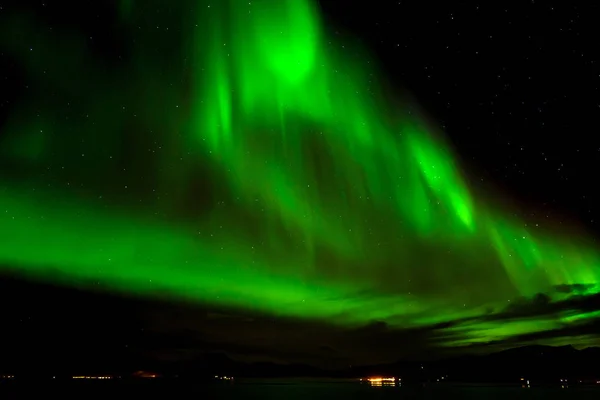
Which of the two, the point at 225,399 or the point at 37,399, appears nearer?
the point at 37,399

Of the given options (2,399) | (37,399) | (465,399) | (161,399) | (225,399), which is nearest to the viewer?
(2,399)

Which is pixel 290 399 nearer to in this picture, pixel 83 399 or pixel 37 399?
pixel 83 399

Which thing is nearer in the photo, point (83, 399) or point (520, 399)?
point (83, 399)

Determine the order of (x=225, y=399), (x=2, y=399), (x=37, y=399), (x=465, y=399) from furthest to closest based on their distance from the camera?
1. (x=465, y=399)
2. (x=225, y=399)
3. (x=37, y=399)
4. (x=2, y=399)

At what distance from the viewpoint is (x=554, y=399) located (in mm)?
136750

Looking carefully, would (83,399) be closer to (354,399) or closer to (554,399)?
(354,399)

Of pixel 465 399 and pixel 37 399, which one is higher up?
pixel 37 399

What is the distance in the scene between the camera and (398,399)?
13625 cm

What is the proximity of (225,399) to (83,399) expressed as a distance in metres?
31.6

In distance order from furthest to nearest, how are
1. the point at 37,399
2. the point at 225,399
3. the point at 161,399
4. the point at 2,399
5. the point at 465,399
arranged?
the point at 465,399, the point at 225,399, the point at 161,399, the point at 37,399, the point at 2,399

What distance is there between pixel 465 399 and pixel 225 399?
60369mm

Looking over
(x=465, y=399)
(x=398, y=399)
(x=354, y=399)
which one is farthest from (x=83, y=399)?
(x=465, y=399)

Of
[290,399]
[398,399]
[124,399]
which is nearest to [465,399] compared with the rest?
[398,399]

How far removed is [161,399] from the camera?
363 ft
